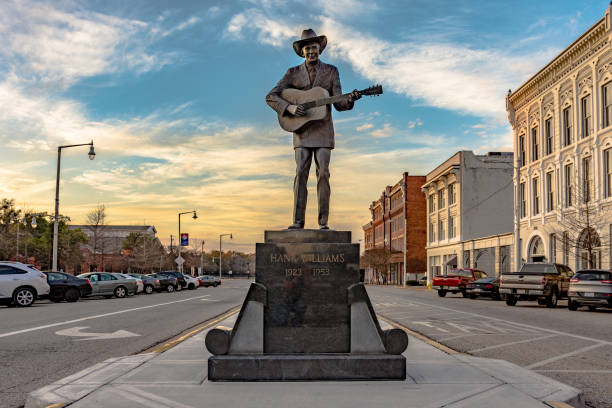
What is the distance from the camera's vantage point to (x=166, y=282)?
145ft

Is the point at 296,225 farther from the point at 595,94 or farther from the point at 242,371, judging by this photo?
the point at 595,94

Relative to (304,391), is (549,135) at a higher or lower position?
higher

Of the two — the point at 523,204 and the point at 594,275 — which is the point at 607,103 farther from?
the point at 594,275

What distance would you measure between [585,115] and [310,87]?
3245 cm

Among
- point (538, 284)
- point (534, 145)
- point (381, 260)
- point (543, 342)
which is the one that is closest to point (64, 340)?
point (543, 342)

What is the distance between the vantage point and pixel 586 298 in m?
22.7

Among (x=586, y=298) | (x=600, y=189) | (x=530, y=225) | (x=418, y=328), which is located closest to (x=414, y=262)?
(x=530, y=225)

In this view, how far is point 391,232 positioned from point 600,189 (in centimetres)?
6009

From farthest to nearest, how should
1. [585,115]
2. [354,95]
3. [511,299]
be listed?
1. [585,115]
2. [511,299]
3. [354,95]

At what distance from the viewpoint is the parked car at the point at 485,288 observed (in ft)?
103

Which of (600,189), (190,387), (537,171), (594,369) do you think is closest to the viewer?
(190,387)

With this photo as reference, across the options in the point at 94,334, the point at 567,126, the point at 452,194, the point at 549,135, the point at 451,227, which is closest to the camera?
the point at 94,334

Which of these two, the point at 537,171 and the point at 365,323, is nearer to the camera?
the point at 365,323

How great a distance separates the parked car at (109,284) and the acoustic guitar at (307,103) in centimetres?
2512
